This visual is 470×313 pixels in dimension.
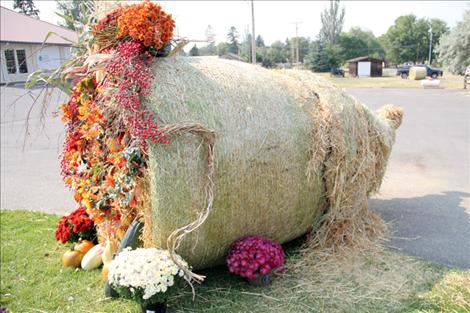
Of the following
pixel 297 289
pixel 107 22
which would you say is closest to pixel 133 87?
pixel 107 22

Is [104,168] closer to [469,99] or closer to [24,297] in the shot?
[24,297]

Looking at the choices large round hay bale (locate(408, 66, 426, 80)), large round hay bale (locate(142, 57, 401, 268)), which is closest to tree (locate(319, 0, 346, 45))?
large round hay bale (locate(408, 66, 426, 80))

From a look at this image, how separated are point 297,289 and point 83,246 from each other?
7.94 feet

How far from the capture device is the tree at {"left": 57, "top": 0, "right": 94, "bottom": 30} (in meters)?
4.22

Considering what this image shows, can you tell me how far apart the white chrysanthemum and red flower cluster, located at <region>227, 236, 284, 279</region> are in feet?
1.85

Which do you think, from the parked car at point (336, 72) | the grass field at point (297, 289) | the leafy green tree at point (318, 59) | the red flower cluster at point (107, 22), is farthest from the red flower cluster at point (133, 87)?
the parked car at point (336, 72)

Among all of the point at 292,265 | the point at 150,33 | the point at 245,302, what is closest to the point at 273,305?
the point at 245,302

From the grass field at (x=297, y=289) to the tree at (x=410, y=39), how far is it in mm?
76502

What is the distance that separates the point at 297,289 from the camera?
4.07 metres

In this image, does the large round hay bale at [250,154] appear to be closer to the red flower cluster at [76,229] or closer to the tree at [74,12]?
the tree at [74,12]

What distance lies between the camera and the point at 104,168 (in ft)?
13.4

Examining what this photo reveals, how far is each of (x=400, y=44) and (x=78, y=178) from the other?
80.5 m

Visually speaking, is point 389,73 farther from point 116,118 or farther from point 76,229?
point 116,118

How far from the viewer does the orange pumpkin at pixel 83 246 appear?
485 centimetres
